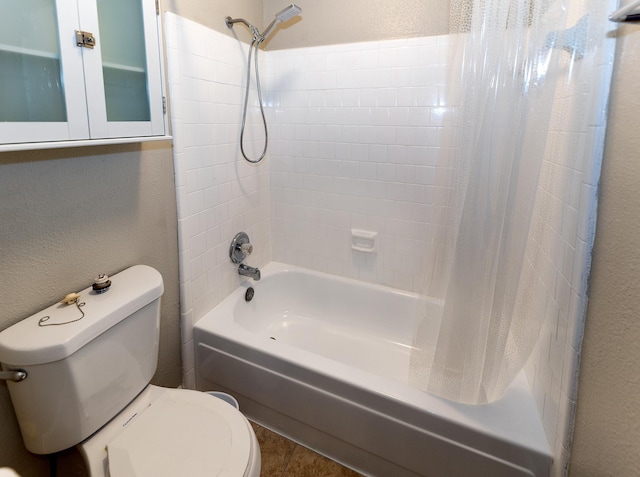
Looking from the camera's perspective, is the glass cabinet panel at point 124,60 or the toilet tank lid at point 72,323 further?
the glass cabinet panel at point 124,60

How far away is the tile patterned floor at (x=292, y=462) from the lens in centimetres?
155

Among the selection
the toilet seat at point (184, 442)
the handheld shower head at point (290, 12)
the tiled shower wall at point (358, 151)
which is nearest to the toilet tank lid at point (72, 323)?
the toilet seat at point (184, 442)

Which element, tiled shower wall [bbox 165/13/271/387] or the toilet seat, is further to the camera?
tiled shower wall [bbox 165/13/271/387]

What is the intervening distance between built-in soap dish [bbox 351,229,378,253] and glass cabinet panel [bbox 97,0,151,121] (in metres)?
1.25

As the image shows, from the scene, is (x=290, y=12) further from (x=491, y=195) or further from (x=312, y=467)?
(x=312, y=467)

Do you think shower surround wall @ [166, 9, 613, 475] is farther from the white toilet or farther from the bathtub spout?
the white toilet

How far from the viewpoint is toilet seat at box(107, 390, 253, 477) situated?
3.43 ft

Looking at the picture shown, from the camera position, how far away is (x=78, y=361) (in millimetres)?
1050

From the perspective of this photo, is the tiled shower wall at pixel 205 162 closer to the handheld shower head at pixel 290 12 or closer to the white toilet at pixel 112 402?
the handheld shower head at pixel 290 12

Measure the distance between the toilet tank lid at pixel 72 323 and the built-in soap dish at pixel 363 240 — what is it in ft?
3.74

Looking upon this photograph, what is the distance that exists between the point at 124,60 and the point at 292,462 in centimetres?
163

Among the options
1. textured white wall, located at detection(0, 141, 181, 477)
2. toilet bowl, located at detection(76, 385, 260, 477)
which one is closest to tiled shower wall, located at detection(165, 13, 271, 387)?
textured white wall, located at detection(0, 141, 181, 477)

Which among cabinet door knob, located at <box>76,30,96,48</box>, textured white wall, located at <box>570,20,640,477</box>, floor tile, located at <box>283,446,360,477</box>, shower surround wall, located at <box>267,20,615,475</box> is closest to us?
textured white wall, located at <box>570,20,640,477</box>

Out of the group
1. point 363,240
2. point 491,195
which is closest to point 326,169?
point 363,240
